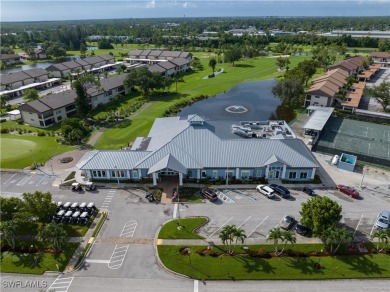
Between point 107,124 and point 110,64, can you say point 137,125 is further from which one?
point 110,64

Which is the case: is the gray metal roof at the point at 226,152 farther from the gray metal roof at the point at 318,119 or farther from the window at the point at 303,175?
the gray metal roof at the point at 318,119

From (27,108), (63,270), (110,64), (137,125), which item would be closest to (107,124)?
(137,125)

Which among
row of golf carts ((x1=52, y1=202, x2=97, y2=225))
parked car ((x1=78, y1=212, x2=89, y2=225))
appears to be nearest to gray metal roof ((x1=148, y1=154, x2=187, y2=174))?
row of golf carts ((x1=52, y1=202, x2=97, y2=225))

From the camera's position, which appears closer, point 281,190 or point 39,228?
point 39,228

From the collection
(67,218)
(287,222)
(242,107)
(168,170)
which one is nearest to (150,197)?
(168,170)

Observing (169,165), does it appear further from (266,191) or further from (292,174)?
(292,174)
